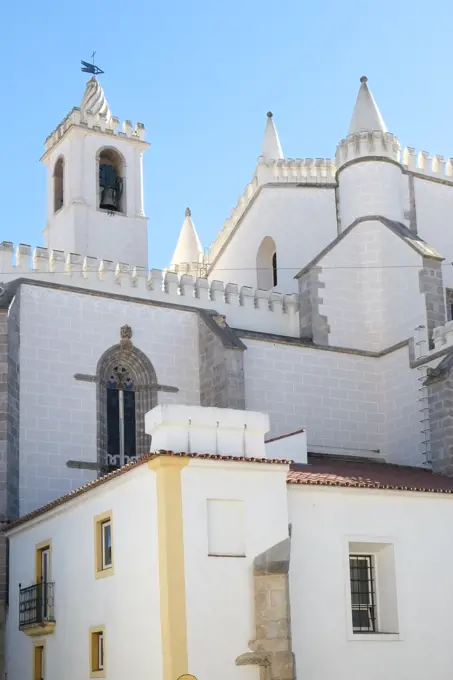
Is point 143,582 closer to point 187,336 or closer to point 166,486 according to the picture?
point 166,486

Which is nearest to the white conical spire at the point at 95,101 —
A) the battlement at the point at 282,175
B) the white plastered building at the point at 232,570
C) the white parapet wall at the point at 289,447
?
the battlement at the point at 282,175

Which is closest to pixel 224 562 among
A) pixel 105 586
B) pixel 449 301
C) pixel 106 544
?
pixel 105 586

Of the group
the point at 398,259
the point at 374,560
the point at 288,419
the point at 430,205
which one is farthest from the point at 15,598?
the point at 430,205

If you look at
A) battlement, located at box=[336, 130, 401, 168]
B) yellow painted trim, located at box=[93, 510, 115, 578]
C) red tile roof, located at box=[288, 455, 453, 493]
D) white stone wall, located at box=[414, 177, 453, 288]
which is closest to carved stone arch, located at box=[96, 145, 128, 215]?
battlement, located at box=[336, 130, 401, 168]

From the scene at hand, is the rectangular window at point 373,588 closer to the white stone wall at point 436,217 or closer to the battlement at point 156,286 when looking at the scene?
the battlement at point 156,286

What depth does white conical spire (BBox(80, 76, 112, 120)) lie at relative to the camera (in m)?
37.6

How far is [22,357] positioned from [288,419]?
→ 25.6 feet

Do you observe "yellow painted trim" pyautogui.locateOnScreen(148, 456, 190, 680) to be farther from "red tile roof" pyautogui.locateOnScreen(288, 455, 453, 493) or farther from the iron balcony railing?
the iron balcony railing

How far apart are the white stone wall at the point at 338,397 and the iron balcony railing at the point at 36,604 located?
9.63 metres

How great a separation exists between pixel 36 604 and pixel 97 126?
1776 cm

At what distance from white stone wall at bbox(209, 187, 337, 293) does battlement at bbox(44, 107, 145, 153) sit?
4.88 metres

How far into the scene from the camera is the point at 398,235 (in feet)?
113

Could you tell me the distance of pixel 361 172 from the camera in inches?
1401

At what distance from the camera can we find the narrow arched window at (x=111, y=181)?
3684cm
